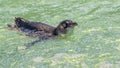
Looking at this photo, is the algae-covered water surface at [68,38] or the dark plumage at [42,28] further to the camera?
the dark plumage at [42,28]

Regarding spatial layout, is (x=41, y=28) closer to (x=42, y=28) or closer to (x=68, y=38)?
(x=42, y=28)

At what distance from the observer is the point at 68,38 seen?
28.4 feet

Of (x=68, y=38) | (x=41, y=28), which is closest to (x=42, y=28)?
(x=41, y=28)

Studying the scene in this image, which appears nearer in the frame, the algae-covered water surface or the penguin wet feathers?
the algae-covered water surface

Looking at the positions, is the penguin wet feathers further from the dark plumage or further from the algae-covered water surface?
the algae-covered water surface

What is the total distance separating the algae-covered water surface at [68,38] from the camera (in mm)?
7488

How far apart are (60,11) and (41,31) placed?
6.21 ft

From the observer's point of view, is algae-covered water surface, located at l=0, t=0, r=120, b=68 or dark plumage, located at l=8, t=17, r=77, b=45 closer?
algae-covered water surface, located at l=0, t=0, r=120, b=68

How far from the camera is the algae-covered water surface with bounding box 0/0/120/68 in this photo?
7488 mm

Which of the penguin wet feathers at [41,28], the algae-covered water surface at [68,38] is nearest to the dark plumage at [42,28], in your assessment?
the penguin wet feathers at [41,28]

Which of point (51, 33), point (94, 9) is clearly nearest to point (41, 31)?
point (51, 33)

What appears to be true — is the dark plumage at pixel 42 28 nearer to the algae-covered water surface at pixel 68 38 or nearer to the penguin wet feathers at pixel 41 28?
the penguin wet feathers at pixel 41 28

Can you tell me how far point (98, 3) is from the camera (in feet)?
36.8

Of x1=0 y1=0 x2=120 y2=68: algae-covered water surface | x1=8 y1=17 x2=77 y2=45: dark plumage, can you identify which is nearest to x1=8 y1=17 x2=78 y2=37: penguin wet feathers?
x1=8 y1=17 x2=77 y2=45: dark plumage
